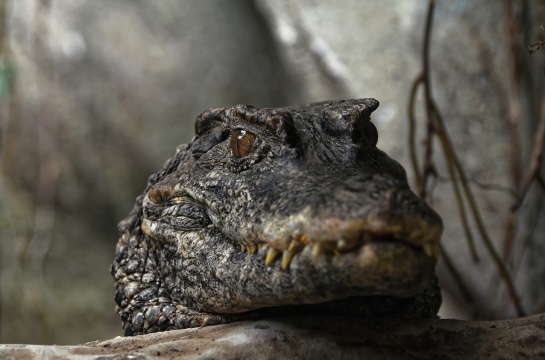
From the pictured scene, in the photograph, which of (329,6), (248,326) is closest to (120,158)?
(329,6)

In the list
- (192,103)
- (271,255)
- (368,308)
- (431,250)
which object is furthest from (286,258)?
(192,103)

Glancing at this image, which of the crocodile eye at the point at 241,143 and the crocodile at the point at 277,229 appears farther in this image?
the crocodile eye at the point at 241,143

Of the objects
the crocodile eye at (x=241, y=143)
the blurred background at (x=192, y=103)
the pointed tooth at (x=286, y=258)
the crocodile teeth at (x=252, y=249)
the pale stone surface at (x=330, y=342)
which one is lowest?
the pale stone surface at (x=330, y=342)

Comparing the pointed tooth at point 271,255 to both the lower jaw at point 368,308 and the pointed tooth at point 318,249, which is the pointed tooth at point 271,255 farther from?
the lower jaw at point 368,308

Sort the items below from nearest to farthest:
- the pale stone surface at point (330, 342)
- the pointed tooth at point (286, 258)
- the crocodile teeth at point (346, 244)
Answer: the crocodile teeth at point (346, 244), the pointed tooth at point (286, 258), the pale stone surface at point (330, 342)

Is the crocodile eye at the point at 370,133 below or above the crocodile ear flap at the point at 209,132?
below

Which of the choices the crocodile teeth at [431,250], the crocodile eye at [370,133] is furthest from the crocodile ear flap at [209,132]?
the crocodile teeth at [431,250]
